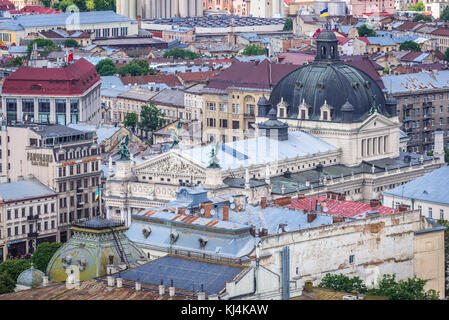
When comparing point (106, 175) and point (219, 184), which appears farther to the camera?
point (106, 175)

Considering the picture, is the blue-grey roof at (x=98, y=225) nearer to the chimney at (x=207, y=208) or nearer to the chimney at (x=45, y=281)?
the chimney at (x=45, y=281)

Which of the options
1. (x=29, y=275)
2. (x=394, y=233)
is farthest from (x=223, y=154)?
(x=29, y=275)

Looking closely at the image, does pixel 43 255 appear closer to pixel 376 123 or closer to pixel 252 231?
pixel 252 231

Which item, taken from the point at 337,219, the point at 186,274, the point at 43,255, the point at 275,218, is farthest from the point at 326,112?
the point at 186,274

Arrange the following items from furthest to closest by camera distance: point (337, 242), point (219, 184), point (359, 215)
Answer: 1. point (219, 184)
2. point (359, 215)
3. point (337, 242)
